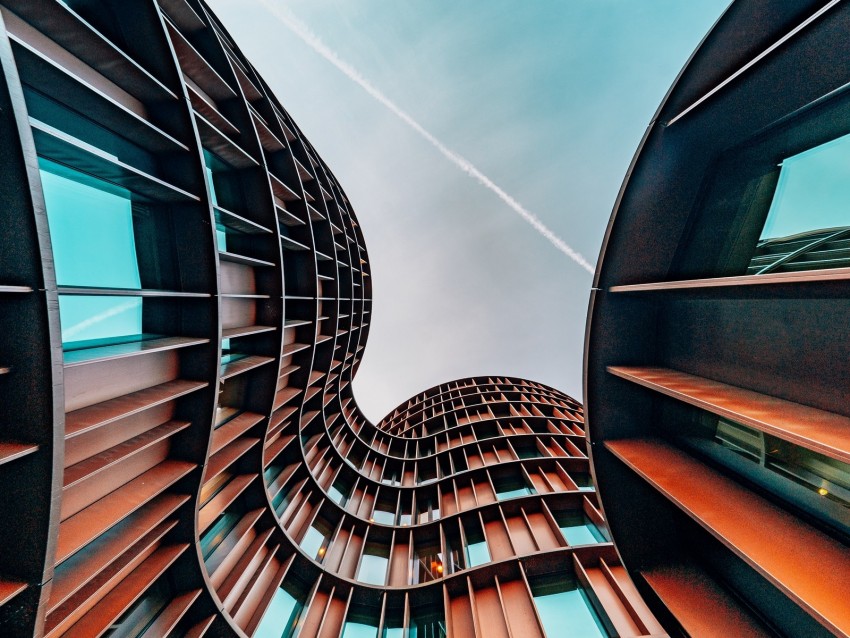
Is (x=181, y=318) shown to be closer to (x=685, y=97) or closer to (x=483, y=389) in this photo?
(x=685, y=97)

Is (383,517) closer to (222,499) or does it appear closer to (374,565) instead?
(374,565)

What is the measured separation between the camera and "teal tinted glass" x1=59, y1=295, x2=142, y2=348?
5.20 m

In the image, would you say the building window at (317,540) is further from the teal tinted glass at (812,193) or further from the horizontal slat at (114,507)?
the teal tinted glass at (812,193)

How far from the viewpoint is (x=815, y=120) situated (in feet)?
15.2

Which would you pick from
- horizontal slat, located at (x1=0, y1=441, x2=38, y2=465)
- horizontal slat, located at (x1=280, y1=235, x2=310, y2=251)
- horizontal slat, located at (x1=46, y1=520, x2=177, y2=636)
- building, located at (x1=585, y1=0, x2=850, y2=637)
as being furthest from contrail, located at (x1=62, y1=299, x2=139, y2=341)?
building, located at (x1=585, y1=0, x2=850, y2=637)

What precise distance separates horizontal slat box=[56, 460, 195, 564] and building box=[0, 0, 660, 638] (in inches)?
1.4

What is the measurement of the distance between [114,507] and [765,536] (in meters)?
11.3

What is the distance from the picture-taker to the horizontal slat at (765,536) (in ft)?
11.3

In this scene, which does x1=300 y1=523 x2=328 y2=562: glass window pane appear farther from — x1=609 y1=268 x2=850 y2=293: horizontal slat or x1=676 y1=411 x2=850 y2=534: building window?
x1=609 y1=268 x2=850 y2=293: horizontal slat

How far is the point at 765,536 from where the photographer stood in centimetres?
421

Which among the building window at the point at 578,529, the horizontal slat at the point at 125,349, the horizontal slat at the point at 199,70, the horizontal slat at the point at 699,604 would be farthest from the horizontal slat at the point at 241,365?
the building window at the point at 578,529

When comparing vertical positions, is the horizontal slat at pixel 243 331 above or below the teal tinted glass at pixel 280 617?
above

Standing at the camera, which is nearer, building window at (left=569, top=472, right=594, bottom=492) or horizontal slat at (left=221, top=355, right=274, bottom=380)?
horizontal slat at (left=221, top=355, right=274, bottom=380)

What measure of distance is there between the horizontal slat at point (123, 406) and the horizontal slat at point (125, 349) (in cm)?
95
